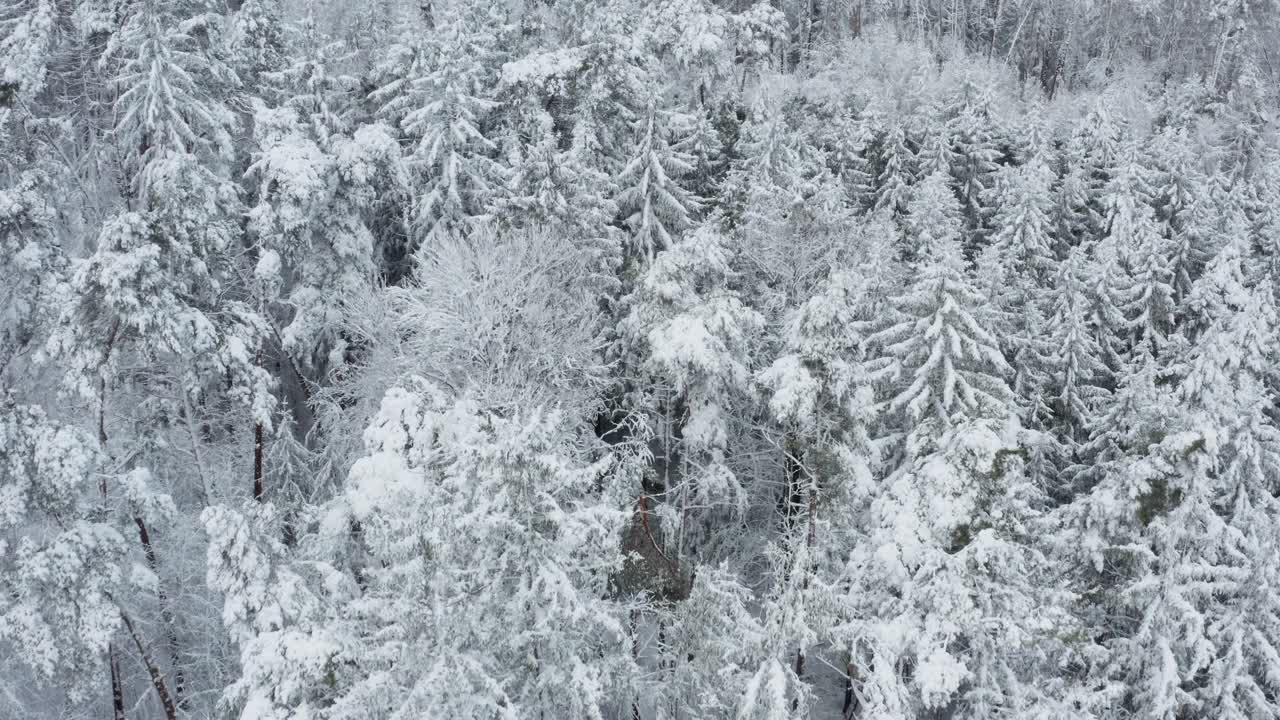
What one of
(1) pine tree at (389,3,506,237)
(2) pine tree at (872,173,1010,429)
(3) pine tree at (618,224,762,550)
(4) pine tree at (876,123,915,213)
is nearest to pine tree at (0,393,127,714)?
(3) pine tree at (618,224,762,550)

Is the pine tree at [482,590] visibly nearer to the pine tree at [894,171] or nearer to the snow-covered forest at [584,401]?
the snow-covered forest at [584,401]

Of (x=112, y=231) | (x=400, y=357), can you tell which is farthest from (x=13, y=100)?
(x=400, y=357)

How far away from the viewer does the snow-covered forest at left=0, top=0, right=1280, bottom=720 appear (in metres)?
14.3

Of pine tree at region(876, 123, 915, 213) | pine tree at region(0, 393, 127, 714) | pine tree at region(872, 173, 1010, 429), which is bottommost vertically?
pine tree at region(0, 393, 127, 714)

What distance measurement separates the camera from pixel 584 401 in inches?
891

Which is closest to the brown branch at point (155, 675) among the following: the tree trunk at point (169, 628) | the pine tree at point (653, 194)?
the tree trunk at point (169, 628)

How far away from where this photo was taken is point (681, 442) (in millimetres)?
23172

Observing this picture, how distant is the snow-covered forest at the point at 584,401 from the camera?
14.3 m

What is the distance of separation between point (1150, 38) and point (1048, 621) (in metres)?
58.4

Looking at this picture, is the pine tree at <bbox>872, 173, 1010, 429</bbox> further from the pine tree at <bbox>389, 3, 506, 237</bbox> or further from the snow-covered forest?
the pine tree at <bbox>389, 3, 506, 237</bbox>

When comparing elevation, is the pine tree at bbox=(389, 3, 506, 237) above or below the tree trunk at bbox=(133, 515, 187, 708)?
above

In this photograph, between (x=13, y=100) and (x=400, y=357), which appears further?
(x=13, y=100)

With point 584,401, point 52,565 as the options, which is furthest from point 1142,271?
point 52,565

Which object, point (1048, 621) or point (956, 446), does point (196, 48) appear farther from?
point (1048, 621)
